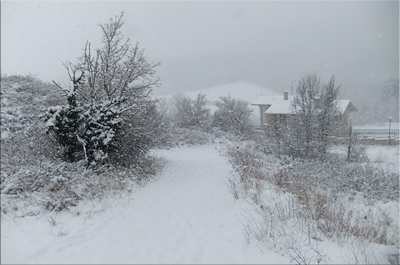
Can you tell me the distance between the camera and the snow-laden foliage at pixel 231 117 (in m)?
25.3

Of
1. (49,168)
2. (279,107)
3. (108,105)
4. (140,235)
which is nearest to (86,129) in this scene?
(108,105)

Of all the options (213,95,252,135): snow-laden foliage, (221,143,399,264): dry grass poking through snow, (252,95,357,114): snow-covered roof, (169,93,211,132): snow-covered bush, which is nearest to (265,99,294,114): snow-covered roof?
(252,95,357,114): snow-covered roof

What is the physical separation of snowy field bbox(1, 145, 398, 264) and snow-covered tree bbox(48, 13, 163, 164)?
2667 millimetres

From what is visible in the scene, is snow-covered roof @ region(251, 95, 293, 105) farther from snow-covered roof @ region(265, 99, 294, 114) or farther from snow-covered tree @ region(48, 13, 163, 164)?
snow-covered tree @ region(48, 13, 163, 164)

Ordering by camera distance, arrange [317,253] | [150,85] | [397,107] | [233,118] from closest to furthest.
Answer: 1. [317,253]
2. [150,85]
3. [233,118]
4. [397,107]

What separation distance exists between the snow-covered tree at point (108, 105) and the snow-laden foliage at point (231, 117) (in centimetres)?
1560

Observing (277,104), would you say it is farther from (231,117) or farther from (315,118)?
(315,118)

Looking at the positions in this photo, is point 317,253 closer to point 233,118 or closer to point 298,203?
point 298,203

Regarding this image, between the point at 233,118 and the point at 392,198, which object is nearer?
the point at 392,198

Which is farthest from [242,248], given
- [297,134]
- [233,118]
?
[233,118]

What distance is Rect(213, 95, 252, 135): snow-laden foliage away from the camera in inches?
995

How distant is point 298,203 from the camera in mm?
4754

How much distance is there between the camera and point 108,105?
7.49 m

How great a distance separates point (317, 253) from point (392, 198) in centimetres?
712
